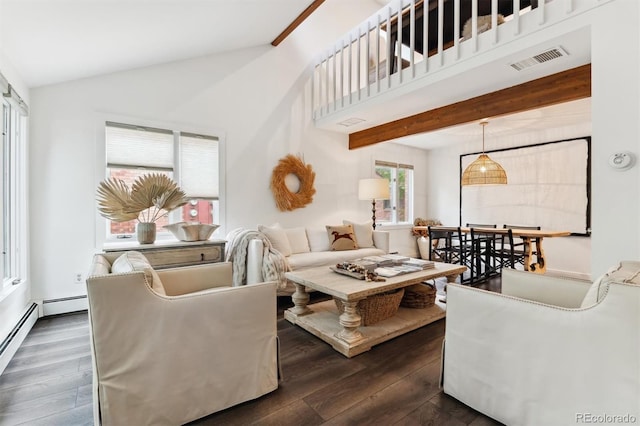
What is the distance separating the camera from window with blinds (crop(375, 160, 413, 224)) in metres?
6.18

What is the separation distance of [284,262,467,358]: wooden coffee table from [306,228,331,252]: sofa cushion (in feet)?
4.06

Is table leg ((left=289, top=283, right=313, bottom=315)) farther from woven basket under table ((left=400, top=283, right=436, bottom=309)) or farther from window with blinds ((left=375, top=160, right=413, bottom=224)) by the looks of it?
window with blinds ((left=375, top=160, right=413, bottom=224))

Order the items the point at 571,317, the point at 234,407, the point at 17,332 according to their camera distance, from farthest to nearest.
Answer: the point at 17,332, the point at 234,407, the point at 571,317

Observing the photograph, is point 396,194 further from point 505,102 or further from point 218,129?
point 218,129

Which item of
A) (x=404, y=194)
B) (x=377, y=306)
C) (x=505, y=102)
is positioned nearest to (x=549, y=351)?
(x=377, y=306)

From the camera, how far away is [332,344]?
2.31 m

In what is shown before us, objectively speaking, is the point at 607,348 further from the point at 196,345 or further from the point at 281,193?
the point at 281,193

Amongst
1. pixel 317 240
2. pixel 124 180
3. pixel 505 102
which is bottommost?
pixel 317 240

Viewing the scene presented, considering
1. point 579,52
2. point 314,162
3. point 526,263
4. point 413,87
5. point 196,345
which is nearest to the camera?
point 196,345

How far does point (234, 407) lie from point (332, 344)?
90 centimetres

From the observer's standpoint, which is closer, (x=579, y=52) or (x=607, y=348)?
(x=607, y=348)

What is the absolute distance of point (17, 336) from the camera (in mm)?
2260

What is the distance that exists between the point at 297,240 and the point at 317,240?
348 mm

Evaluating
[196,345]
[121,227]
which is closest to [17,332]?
[121,227]
